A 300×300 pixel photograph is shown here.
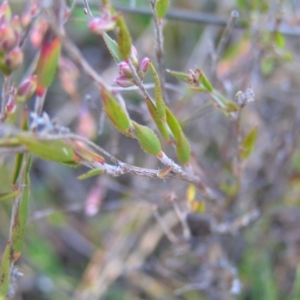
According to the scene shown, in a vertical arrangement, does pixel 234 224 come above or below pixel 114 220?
above

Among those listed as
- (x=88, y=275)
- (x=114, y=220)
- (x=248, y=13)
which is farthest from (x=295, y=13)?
(x=88, y=275)

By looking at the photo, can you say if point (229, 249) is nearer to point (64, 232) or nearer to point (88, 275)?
point (88, 275)

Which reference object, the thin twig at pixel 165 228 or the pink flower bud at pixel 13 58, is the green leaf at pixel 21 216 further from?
the thin twig at pixel 165 228

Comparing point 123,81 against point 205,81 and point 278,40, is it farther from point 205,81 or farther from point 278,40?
point 278,40

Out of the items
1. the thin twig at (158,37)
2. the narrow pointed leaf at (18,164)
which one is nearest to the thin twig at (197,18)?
the thin twig at (158,37)

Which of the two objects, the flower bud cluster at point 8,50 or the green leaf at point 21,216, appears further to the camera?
the green leaf at point 21,216

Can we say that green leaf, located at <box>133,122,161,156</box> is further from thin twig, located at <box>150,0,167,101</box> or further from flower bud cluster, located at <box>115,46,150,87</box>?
thin twig, located at <box>150,0,167,101</box>

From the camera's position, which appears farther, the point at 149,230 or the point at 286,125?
the point at 149,230

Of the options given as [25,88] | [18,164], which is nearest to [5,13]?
[25,88]
